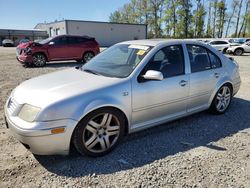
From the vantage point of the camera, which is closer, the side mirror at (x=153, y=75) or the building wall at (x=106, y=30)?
the side mirror at (x=153, y=75)

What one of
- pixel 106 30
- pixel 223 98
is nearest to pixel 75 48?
pixel 223 98

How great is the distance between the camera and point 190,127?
415cm

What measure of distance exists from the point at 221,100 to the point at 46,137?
3552mm

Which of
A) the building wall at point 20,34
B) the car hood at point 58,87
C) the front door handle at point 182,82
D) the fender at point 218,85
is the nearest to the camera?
the car hood at point 58,87

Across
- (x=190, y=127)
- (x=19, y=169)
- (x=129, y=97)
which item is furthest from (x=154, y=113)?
(x=19, y=169)

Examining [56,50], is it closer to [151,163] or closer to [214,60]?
[214,60]

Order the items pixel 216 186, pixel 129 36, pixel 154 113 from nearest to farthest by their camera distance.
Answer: pixel 216 186, pixel 154 113, pixel 129 36

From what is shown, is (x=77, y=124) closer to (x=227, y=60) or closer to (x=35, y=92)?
(x=35, y=92)

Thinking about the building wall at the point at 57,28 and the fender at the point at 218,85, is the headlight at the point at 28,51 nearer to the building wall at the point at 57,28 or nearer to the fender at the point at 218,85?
the fender at the point at 218,85

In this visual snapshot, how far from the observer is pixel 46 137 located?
2.67 metres

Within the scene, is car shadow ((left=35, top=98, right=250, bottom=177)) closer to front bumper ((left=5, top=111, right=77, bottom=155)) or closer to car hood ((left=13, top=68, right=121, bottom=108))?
front bumper ((left=5, top=111, right=77, bottom=155))

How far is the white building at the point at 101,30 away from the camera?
38.1 meters

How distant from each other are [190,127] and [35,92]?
2.69 meters

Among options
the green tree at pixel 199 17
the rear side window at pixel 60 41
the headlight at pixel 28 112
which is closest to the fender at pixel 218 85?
the headlight at pixel 28 112
